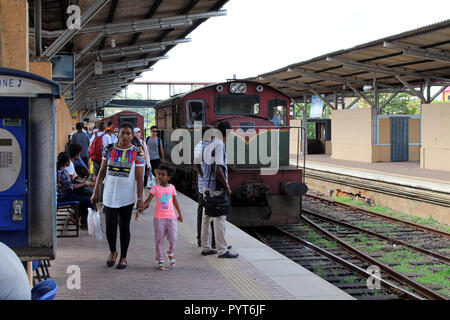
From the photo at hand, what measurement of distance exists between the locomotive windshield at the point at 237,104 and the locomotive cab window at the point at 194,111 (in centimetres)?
38

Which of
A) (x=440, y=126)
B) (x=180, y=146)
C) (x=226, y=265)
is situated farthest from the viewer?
(x=440, y=126)

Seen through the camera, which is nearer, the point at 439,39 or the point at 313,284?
the point at 313,284

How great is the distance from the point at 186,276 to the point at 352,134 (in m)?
22.3

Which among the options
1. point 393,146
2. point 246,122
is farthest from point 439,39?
point 393,146

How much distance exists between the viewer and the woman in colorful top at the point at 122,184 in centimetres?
679

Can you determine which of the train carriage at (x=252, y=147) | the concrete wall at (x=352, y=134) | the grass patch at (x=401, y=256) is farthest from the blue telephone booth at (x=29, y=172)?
the concrete wall at (x=352, y=134)

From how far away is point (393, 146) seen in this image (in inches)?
1028

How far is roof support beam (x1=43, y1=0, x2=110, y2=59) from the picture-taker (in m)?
11.8

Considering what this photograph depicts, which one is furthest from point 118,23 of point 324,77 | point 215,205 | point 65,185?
point 324,77

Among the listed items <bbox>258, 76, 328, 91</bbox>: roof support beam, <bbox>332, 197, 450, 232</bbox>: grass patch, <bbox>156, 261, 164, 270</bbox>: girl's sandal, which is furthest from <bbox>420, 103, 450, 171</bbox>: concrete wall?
<bbox>156, 261, 164, 270</bbox>: girl's sandal

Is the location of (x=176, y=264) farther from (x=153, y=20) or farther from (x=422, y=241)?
(x=153, y=20)

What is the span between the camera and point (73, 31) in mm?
12508

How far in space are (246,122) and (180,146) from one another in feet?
6.61

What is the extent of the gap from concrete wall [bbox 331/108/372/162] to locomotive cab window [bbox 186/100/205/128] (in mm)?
14668
